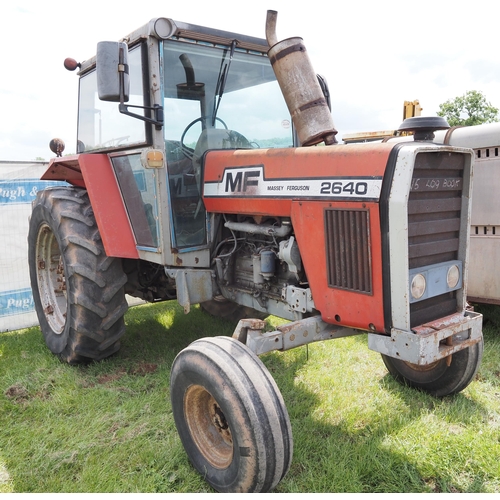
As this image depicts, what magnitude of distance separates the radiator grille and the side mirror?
142cm

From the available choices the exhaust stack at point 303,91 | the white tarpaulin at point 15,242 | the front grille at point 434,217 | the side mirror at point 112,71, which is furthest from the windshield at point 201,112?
the white tarpaulin at point 15,242

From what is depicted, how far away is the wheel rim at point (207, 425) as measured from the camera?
2510 millimetres

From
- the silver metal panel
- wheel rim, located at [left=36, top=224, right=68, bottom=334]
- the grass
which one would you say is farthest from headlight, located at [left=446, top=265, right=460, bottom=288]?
wheel rim, located at [left=36, top=224, right=68, bottom=334]

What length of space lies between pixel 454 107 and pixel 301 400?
26.5 m

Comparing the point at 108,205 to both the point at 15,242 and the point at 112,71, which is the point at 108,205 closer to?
the point at 112,71

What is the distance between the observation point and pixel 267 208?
9.82ft

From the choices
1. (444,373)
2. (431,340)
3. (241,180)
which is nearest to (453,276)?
(431,340)

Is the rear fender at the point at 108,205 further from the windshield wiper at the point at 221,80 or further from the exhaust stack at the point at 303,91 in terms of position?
the exhaust stack at the point at 303,91

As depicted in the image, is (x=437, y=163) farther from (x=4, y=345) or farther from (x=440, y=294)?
(x=4, y=345)

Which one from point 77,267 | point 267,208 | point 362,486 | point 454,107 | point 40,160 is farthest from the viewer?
point 454,107

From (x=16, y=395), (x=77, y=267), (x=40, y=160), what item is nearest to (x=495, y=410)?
(x=77, y=267)

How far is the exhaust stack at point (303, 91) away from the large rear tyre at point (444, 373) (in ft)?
5.26

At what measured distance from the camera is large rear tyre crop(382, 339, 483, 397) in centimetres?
307

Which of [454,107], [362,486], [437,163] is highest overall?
[454,107]
